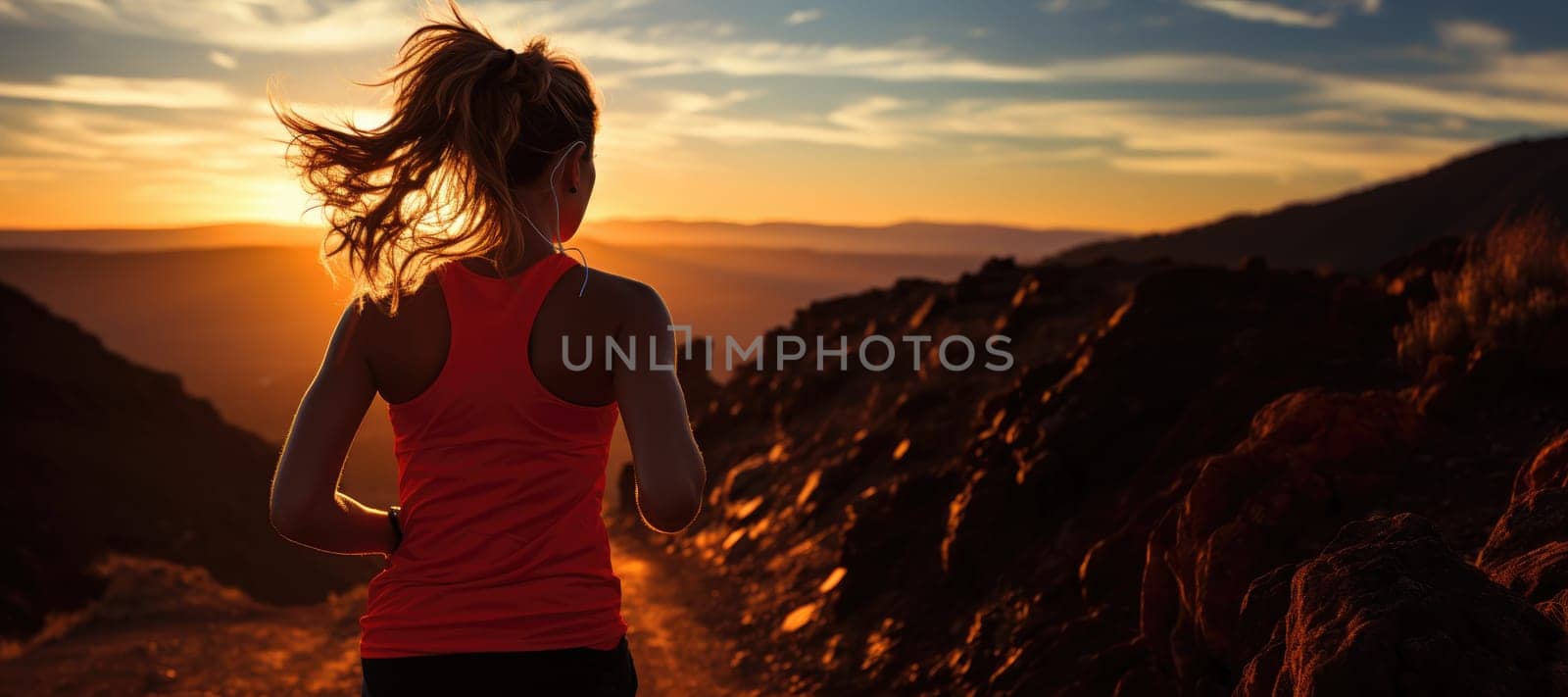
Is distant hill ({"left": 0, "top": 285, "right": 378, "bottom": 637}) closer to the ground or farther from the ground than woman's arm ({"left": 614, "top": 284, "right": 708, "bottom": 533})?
closer to the ground

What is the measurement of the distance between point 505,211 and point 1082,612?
6.23 m

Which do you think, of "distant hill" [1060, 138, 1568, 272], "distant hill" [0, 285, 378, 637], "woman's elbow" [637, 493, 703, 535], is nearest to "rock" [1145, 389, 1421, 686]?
"woman's elbow" [637, 493, 703, 535]

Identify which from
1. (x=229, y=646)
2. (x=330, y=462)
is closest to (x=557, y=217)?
(x=330, y=462)

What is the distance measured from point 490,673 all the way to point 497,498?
0.29m

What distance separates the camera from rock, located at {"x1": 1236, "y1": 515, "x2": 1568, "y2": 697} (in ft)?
8.42

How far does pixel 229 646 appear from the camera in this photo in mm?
11039

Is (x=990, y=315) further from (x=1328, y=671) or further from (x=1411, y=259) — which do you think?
(x=1328, y=671)

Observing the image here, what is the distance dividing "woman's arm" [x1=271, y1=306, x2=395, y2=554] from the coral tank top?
0.14m

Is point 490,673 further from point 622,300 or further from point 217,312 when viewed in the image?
point 217,312

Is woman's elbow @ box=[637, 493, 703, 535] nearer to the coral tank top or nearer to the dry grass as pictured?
the coral tank top

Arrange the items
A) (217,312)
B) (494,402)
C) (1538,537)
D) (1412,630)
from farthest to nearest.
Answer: (217,312), (1538,537), (1412,630), (494,402)

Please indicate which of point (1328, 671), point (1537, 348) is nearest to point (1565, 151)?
point (1537, 348)

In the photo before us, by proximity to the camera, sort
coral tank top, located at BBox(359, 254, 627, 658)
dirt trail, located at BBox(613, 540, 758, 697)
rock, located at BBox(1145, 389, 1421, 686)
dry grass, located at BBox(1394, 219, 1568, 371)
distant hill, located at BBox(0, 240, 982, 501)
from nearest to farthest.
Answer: coral tank top, located at BBox(359, 254, 627, 658)
rock, located at BBox(1145, 389, 1421, 686)
dry grass, located at BBox(1394, 219, 1568, 371)
dirt trail, located at BBox(613, 540, 758, 697)
distant hill, located at BBox(0, 240, 982, 501)

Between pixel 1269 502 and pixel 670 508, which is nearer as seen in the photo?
pixel 670 508
